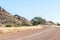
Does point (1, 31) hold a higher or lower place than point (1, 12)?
lower

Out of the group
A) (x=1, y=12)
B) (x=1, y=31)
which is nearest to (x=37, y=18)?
(x=1, y=12)

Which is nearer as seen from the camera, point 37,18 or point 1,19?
point 1,19

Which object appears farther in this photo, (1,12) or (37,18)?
(37,18)

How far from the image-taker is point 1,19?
105438 mm

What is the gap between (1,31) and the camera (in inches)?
1391

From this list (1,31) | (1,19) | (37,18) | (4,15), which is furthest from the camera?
(37,18)

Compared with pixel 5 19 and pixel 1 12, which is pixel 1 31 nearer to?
pixel 5 19

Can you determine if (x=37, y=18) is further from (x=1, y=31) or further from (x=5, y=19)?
(x=1, y=31)

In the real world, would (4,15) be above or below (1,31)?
above

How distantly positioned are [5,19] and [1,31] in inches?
2839

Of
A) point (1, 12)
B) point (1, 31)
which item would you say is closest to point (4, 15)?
point (1, 12)

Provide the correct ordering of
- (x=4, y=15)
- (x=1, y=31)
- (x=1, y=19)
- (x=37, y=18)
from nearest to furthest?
(x=1, y=31) < (x=1, y=19) < (x=4, y=15) < (x=37, y=18)

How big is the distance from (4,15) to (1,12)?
8.34ft

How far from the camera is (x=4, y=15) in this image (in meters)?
113
